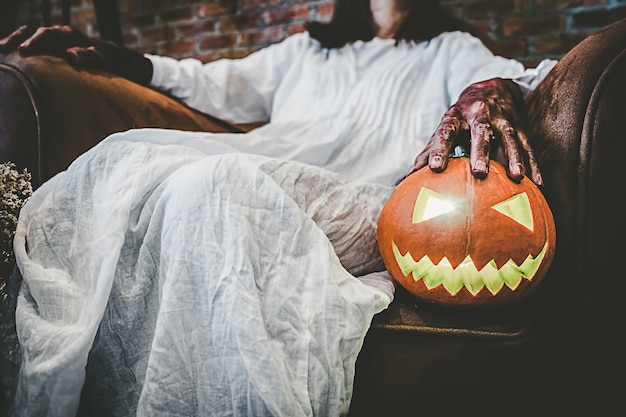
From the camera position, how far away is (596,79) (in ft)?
2.23

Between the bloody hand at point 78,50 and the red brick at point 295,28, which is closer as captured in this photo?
the bloody hand at point 78,50

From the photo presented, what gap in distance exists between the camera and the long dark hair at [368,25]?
1.20 m

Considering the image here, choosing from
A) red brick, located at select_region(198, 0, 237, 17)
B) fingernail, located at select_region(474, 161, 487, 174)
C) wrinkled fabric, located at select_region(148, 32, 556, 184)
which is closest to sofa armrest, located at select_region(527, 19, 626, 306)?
fingernail, located at select_region(474, 161, 487, 174)

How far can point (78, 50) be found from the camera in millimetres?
999

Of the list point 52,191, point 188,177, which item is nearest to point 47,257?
point 52,191

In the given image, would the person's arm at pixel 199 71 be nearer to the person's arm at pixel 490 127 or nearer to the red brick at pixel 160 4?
the person's arm at pixel 490 127

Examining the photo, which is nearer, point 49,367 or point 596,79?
point 49,367

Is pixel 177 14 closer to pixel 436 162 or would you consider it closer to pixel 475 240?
pixel 436 162

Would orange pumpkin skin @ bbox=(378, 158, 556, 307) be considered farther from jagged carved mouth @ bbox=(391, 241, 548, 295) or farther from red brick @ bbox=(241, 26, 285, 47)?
red brick @ bbox=(241, 26, 285, 47)

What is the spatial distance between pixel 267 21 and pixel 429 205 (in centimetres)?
137

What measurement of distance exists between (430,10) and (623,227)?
0.81 m

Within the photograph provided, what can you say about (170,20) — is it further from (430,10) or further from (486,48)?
(486,48)

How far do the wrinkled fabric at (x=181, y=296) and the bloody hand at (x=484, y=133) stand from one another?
211 millimetres

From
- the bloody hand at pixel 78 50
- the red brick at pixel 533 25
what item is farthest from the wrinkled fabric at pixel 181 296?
the red brick at pixel 533 25
